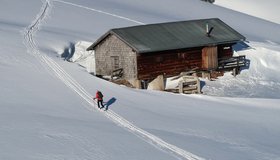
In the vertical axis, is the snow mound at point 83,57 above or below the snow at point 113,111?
above

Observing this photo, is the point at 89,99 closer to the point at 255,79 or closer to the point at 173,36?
the point at 173,36

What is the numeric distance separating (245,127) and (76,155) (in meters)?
10.1

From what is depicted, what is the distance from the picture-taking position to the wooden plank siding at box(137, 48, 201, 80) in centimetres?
3275

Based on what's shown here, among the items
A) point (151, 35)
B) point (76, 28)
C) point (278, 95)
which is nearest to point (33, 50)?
point (151, 35)

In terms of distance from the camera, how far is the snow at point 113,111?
16844 millimetres

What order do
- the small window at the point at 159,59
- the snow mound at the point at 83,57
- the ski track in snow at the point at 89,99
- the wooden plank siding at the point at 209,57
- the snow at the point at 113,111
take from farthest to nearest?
1. the snow mound at the point at 83,57
2. the wooden plank siding at the point at 209,57
3. the small window at the point at 159,59
4. the ski track in snow at the point at 89,99
5. the snow at the point at 113,111

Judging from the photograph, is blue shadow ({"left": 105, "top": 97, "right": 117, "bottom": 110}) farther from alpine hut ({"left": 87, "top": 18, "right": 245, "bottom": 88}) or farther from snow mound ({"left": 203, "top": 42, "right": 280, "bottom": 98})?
snow mound ({"left": 203, "top": 42, "right": 280, "bottom": 98})

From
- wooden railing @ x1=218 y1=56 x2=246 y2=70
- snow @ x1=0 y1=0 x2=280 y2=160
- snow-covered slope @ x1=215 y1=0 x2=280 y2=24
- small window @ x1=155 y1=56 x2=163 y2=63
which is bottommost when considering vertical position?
snow @ x1=0 y1=0 x2=280 y2=160

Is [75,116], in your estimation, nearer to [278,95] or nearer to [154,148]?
[154,148]

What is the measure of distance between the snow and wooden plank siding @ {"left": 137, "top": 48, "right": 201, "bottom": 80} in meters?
2.31

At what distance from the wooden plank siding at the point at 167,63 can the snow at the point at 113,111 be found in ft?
7.57

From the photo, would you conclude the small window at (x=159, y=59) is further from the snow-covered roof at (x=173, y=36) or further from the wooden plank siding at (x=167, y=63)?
the snow-covered roof at (x=173, y=36)

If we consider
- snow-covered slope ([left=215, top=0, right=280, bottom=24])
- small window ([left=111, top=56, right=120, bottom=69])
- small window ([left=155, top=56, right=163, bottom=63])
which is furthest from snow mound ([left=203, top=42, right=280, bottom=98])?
snow-covered slope ([left=215, top=0, right=280, bottom=24])

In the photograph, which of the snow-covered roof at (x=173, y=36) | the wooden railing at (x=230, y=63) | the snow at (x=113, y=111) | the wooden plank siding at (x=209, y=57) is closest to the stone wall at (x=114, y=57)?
the snow-covered roof at (x=173, y=36)
